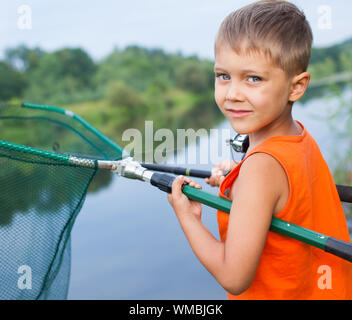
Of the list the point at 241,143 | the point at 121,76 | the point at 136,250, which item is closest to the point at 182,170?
the point at 241,143

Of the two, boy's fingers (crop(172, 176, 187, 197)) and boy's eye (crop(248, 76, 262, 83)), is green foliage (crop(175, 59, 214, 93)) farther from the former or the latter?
boy's eye (crop(248, 76, 262, 83))

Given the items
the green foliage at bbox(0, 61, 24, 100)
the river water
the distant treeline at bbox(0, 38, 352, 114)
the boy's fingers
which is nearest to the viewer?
the boy's fingers

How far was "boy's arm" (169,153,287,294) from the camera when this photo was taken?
83 centimetres

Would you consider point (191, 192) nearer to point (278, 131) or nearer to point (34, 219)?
point (278, 131)

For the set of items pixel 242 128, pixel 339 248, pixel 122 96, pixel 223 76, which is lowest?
pixel 339 248

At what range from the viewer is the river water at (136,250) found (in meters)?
3.19

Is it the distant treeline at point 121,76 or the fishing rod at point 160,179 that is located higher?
the distant treeline at point 121,76

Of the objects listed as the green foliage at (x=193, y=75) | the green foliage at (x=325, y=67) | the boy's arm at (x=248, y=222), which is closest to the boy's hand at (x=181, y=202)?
the boy's arm at (x=248, y=222)

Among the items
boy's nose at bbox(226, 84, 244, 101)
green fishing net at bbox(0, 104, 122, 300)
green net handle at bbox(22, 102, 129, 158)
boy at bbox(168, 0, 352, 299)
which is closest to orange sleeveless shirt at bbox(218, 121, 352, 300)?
boy at bbox(168, 0, 352, 299)

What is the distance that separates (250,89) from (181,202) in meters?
0.33

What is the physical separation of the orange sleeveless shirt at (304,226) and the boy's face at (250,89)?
0.07m

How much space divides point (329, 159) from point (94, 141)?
3141 mm

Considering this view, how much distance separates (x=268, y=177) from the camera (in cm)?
84

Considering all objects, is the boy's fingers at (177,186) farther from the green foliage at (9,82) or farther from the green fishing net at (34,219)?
the green foliage at (9,82)
